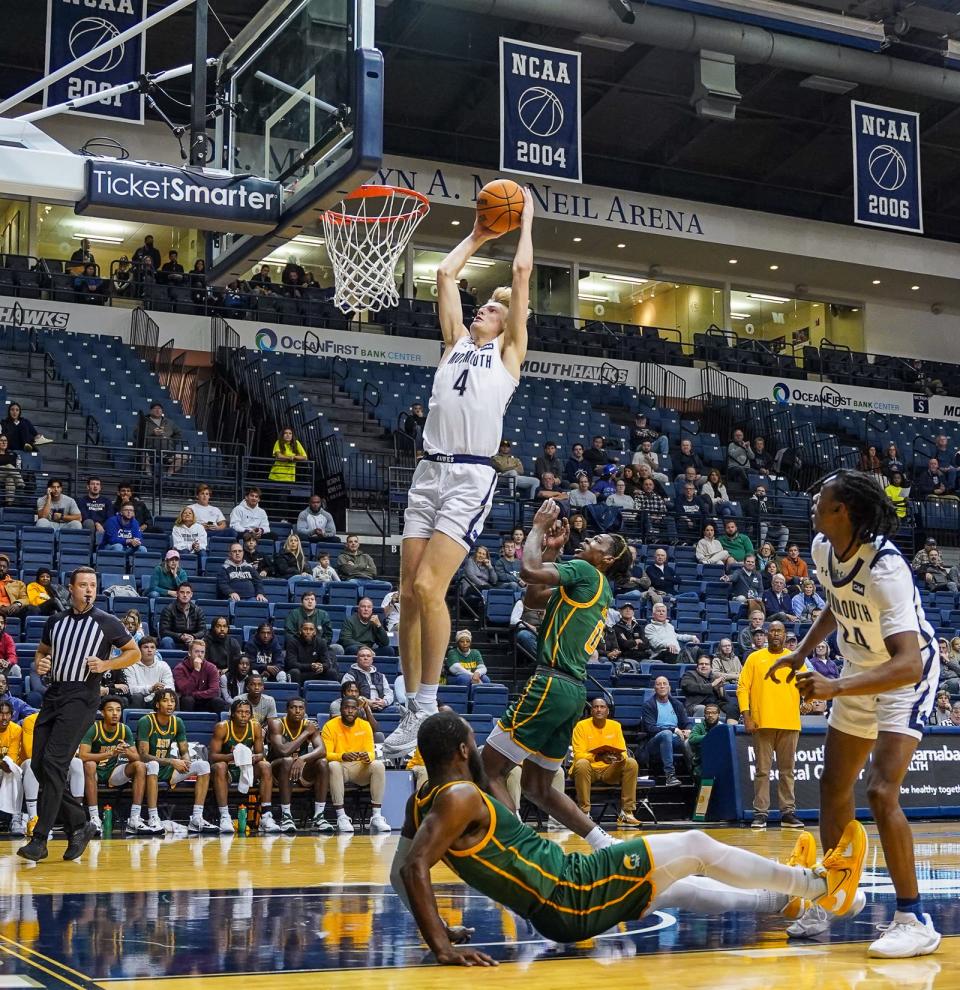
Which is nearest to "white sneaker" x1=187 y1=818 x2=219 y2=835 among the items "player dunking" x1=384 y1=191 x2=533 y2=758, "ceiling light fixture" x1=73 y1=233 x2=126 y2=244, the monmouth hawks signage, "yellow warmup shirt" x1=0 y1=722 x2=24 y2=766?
"yellow warmup shirt" x1=0 y1=722 x2=24 y2=766

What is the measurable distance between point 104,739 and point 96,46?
6.61 m

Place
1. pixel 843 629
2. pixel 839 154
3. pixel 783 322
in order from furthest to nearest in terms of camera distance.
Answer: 1. pixel 783 322
2. pixel 839 154
3. pixel 843 629

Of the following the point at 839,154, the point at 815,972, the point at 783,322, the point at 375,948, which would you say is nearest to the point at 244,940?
the point at 375,948

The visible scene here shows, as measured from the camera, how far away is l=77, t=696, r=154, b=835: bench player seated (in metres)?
12.4

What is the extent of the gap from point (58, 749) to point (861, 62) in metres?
20.4

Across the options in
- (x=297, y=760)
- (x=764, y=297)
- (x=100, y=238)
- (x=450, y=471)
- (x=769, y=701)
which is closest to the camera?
(x=450, y=471)

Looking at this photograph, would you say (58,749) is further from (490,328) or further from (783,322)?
(783,322)

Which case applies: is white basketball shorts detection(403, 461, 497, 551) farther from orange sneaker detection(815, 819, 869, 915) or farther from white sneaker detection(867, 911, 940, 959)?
white sneaker detection(867, 911, 940, 959)

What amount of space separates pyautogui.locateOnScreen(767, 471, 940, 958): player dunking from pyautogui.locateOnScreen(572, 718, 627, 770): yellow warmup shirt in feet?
26.3

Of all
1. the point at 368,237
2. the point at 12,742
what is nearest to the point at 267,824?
the point at 12,742

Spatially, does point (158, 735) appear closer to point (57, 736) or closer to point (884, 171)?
point (57, 736)

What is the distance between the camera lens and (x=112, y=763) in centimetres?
1288

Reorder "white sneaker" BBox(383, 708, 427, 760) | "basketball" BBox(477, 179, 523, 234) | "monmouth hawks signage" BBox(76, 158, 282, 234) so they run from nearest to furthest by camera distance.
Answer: "white sneaker" BBox(383, 708, 427, 760) < "basketball" BBox(477, 179, 523, 234) < "monmouth hawks signage" BBox(76, 158, 282, 234)

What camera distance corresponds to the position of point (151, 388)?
21578 mm
